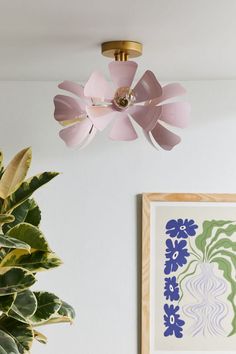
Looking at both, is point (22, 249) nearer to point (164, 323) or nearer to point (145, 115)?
point (145, 115)

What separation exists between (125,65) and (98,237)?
1.37m

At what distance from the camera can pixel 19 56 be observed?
3334mm

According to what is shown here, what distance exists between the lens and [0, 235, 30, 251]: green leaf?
6.67ft

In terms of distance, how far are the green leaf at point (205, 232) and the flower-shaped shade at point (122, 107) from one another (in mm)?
995

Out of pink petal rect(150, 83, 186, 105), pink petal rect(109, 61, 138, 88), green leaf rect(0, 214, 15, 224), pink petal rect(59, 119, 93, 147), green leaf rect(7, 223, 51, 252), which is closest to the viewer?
green leaf rect(0, 214, 15, 224)

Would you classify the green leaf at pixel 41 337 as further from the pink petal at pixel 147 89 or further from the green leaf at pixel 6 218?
the pink petal at pixel 147 89

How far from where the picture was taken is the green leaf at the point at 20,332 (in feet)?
7.64

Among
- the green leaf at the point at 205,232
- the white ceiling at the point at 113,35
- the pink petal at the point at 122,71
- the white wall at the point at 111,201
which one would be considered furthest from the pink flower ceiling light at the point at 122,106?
the green leaf at the point at 205,232

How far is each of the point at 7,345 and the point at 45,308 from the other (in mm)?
232

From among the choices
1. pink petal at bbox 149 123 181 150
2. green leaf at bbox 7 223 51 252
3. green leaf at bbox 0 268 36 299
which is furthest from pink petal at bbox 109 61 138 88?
green leaf at bbox 0 268 36 299

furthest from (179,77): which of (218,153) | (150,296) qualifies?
(150,296)

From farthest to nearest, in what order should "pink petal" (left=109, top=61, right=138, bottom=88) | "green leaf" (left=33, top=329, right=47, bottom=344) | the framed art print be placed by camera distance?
the framed art print < "pink petal" (left=109, top=61, right=138, bottom=88) < "green leaf" (left=33, top=329, right=47, bottom=344)

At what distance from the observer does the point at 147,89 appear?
9.27 feet

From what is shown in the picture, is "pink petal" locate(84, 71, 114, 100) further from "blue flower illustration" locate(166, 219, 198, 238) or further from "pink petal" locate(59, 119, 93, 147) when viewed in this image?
"blue flower illustration" locate(166, 219, 198, 238)
